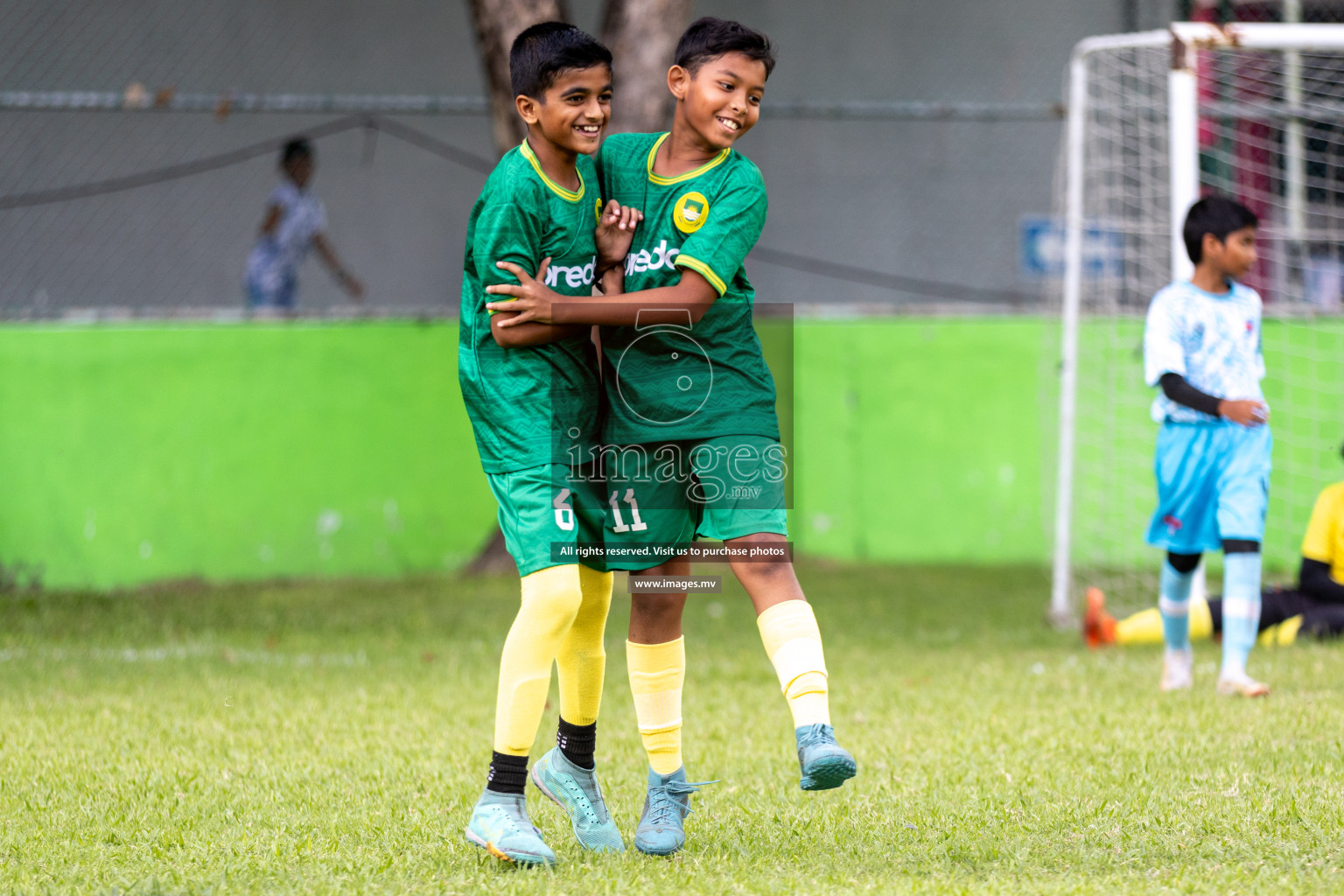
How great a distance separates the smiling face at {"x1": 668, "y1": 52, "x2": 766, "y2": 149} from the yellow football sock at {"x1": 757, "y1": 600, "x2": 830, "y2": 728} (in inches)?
40.4

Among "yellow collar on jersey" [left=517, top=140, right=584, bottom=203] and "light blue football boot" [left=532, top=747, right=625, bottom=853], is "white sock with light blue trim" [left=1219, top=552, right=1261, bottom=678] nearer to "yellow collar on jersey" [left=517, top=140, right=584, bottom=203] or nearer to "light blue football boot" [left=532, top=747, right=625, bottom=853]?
"light blue football boot" [left=532, top=747, right=625, bottom=853]

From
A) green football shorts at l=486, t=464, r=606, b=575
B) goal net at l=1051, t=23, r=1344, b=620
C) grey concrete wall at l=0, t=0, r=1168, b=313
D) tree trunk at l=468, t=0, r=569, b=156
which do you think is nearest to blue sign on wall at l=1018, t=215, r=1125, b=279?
goal net at l=1051, t=23, r=1344, b=620

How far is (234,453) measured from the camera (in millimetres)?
8664

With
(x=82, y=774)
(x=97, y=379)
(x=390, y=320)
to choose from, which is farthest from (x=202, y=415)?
(x=82, y=774)

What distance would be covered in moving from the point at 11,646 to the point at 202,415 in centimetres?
241

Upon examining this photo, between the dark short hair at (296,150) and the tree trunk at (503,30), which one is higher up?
the tree trunk at (503,30)

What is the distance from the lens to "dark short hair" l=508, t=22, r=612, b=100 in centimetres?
307

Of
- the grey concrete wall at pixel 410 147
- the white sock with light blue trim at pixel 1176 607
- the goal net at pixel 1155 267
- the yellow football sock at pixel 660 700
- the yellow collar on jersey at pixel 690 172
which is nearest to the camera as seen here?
the yellow collar on jersey at pixel 690 172

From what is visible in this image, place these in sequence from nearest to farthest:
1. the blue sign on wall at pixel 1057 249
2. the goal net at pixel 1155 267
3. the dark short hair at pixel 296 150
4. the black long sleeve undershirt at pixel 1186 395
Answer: the black long sleeve undershirt at pixel 1186 395 → the goal net at pixel 1155 267 → the blue sign on wall at pixel 1057 249 → the dark short hair at pixel 296 150

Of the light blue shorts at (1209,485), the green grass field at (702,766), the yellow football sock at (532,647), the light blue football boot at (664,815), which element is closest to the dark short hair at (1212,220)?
the light blue shorts at (1209,485)

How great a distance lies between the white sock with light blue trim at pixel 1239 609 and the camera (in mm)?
5219

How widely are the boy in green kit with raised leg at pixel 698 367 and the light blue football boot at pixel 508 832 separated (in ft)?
0.94

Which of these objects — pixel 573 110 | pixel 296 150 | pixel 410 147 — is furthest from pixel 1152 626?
pixel 410 147

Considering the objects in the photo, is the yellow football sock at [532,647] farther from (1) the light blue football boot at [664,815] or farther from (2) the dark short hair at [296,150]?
(2) the dark short hair at [296,150]
